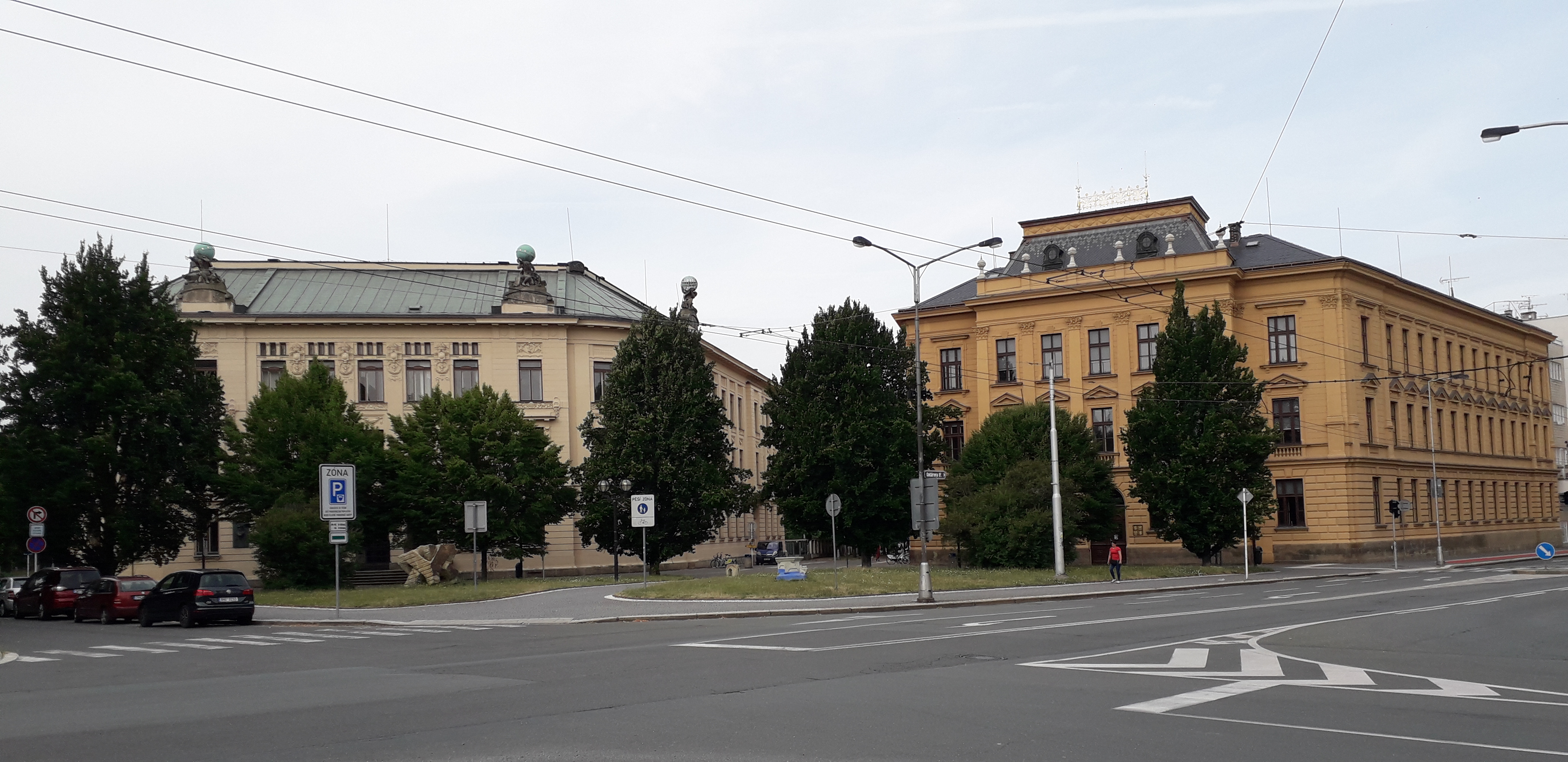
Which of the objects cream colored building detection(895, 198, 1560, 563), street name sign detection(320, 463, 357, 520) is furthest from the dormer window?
street name sign detection(320, 463, 357, 520)

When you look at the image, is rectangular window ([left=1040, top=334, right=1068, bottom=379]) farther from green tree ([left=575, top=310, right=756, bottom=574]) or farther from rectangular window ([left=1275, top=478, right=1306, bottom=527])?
green tree ([left=575, top=310, right=756, bottom=574])

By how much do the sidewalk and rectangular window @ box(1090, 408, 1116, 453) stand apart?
2152 centimetres

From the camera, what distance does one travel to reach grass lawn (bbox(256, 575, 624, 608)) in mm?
33281

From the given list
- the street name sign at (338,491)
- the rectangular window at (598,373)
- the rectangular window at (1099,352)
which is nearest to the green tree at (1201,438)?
the rectangular window at (1099,352)

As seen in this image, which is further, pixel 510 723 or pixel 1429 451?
pixel 1429 451

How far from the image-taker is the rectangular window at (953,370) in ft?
210

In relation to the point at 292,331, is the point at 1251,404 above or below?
below

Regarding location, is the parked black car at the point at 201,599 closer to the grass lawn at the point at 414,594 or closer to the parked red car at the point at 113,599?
the parked red car at the point at 113,599

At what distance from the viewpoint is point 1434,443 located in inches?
2303

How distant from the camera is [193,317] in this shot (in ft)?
179

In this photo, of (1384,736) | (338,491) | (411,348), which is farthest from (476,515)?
(1384,736)

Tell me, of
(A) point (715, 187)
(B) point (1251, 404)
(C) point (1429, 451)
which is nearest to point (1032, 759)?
(A) point (715, 187)

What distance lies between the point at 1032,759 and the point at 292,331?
175 feet

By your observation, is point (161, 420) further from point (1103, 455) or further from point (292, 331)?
point (1103, 455)
